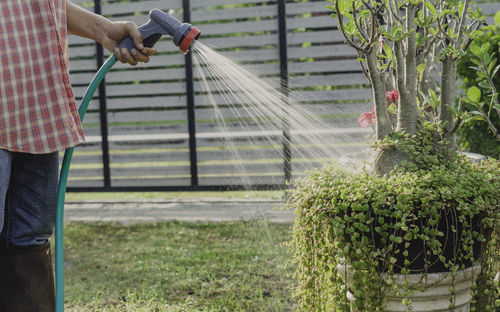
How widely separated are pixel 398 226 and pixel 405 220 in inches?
1.1

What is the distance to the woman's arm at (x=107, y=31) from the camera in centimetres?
167

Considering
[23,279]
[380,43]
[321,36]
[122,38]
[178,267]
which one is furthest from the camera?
[321,36]

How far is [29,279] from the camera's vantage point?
1.59m

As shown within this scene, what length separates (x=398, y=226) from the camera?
1518 mm

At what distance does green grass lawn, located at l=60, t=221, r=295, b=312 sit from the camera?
8.13 feet

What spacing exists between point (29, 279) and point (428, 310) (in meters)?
1.24

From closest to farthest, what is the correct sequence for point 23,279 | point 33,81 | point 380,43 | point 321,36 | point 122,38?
point 33,81
point 23,279
point 122,38
point 380,43
point 321,36

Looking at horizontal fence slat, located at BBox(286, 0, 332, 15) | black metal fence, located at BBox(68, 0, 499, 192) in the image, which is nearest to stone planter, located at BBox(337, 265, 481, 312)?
black metal fence, located at BBox(68, 0, 499, 192)

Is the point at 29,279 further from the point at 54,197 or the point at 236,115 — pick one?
the point at 236,115

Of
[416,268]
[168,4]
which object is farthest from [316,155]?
[416,268]

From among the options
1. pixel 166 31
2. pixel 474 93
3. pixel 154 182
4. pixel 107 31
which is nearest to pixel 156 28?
pixel 166 31

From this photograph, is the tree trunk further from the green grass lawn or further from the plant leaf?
the green grass lawn

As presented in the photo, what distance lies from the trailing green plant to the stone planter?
0.02m

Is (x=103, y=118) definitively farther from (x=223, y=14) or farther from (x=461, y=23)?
(x=461, y=23)
